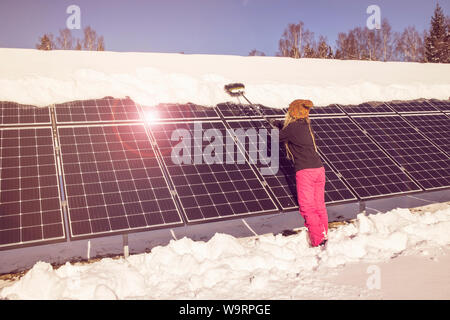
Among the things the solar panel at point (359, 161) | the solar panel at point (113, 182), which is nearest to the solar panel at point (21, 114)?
the solar panel at point (113, 182)

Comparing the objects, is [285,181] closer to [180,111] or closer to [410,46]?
[180,111]

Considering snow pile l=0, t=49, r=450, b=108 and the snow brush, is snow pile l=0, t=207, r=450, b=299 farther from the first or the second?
snow pile l=0, t=49, r=450, b=108

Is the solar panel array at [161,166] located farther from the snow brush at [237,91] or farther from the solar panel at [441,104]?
the solar panel at [441,104]

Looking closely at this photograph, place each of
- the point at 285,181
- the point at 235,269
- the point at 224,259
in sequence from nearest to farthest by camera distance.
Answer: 1. the point at 235,269
2. the point at 224,259
3. the point at 285,181

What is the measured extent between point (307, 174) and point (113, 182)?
10.1 feet

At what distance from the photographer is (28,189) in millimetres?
5465

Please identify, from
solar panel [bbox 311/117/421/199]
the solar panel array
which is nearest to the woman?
the solar panel array

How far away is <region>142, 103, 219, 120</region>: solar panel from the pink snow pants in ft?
10.2

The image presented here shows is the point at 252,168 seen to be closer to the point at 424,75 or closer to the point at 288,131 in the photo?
the point at 288,131

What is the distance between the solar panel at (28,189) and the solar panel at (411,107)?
353 inches

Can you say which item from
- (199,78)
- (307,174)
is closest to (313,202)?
(307,174)

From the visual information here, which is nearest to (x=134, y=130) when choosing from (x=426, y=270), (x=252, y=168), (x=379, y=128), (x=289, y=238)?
(x=252, y=168)

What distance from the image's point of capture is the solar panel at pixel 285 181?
21.1 feet

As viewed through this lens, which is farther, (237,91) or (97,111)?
(237,91)
